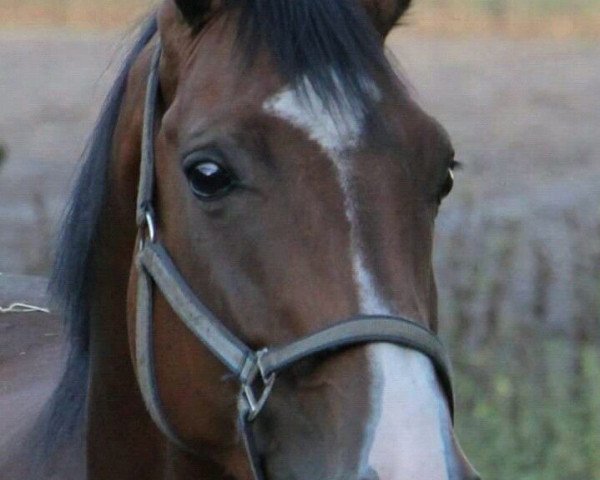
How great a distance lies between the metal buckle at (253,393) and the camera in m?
2.63

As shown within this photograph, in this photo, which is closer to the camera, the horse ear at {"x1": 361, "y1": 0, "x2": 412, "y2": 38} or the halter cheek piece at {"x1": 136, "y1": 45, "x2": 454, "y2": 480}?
the halter cheek piece at {"x1": 136, "y1": 45, "x2": 454, "y2": 480}

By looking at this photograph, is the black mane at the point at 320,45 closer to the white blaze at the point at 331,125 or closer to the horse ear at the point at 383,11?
the white blaze at the point at 331,125

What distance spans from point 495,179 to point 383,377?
9809 mm

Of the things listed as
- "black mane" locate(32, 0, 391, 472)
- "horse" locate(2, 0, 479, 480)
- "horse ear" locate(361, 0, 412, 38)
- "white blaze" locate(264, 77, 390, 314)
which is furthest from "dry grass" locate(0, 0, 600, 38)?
"white blaze" locate(264, 77, 390, 314)

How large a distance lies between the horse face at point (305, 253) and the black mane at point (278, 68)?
0.03 m

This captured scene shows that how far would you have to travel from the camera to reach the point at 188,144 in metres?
2.74

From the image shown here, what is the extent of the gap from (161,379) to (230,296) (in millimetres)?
272

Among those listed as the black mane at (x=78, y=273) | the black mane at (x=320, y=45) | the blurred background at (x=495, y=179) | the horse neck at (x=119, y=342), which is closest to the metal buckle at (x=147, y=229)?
the horse neck at (x=119, y=342)

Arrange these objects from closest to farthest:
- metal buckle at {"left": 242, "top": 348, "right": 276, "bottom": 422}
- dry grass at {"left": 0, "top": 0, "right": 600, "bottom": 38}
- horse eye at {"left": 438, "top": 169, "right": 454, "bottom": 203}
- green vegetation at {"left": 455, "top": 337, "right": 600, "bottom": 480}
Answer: metal buckle at {"left": 242, "top": 348, "right": 276, "bottom": 422}, horse eye at {"left": 438, "top": 169, "right": 454, "bottom": 203}, green vegetation at {"left": 455, "top": 337, "right": 600, "bottom": 480}, dry grass at {"left": 0, "top": 0, "right": 600, "bottom": 38}

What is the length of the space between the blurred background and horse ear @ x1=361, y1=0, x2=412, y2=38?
0.14m

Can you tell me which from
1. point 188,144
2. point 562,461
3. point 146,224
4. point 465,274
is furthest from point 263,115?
point 465,274

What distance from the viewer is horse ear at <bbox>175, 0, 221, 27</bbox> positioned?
114 inches

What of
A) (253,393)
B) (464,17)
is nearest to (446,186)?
(253,393)

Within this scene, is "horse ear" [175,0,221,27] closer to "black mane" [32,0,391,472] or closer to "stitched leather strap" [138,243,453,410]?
"black mane" [32,0,391,472]
